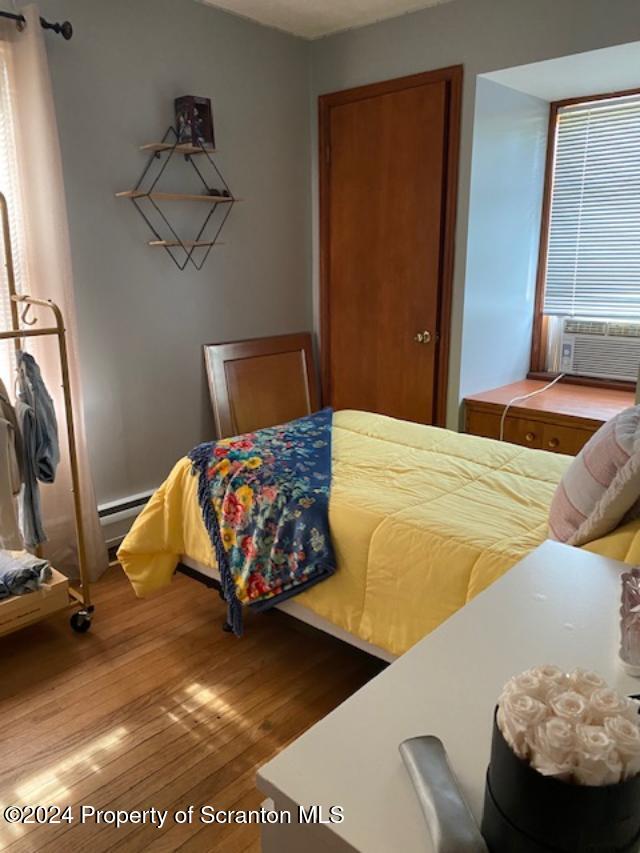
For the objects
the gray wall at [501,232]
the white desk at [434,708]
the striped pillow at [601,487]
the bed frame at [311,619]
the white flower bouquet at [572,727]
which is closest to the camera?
the white flower bouquet at [572,727]

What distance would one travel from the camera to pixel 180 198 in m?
3.16

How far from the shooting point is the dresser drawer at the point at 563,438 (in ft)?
10.2

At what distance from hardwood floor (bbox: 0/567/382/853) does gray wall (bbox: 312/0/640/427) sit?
5.75ft

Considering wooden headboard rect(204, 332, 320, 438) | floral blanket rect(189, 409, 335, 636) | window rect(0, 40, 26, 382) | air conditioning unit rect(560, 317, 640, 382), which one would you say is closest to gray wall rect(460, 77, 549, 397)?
air conditioning unit rect(560, 317, 640, 382)

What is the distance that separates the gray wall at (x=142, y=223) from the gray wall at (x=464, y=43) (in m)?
0.36

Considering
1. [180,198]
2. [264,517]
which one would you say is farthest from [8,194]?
[264,517]

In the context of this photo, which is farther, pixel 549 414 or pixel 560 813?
pixel 549 414

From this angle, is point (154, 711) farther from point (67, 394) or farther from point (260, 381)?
point (260, 381)

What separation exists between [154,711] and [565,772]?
1.81 m

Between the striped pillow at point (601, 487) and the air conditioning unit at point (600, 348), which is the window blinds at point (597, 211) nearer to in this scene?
the air conditioning unit at point (600, 348)

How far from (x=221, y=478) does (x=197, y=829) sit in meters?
1.09

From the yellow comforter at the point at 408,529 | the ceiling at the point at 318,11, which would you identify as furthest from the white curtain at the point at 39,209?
the ceiling at the point at 318,11

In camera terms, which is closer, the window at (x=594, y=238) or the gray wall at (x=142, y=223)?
the gray wall at (x=142, y=223)

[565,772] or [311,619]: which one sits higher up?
[565,772]
